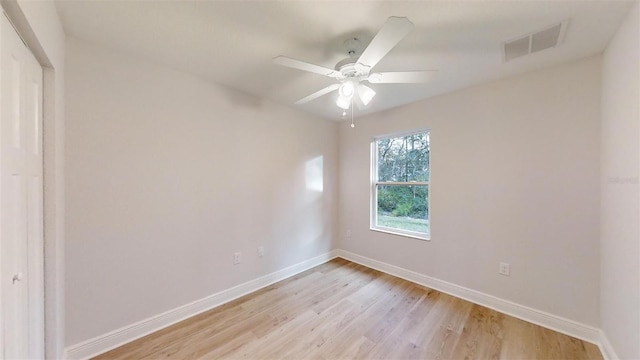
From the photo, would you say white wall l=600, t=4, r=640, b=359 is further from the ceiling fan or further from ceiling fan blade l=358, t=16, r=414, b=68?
ceiling fan blade l=358, t=16, r=414, b=68

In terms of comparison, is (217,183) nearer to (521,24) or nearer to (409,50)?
(409,50)

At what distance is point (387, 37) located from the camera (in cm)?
122

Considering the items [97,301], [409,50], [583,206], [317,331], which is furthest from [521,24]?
[97,301]

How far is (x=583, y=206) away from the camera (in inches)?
73.9

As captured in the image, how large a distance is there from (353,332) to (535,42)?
8.40 feet

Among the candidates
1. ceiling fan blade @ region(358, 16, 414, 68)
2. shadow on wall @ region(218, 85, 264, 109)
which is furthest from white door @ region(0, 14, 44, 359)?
ceiling fan blade @ region(358, 16, 414, 68)

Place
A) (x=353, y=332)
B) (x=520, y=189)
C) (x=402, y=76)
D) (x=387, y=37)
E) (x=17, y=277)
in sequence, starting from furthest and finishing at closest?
1. (x=520, y=189)
2. (x=353, y=332)
3. (x=402, y=76)
4. (x=387, y=37)
5. (x=17, y=277)

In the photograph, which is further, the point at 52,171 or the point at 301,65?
the point at 301,65

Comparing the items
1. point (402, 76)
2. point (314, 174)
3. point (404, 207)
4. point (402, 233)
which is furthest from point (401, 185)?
point (402, 76)

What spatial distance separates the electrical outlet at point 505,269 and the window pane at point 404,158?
44.2 inches

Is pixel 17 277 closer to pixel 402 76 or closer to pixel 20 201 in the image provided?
pixel 20 201

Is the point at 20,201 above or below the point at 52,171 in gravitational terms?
below

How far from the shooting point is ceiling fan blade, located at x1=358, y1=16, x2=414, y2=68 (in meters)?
1.10

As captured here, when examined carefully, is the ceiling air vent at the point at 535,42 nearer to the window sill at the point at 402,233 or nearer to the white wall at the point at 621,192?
the white wall at the point at 621,192
